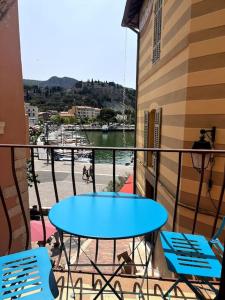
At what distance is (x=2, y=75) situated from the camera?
4812mm

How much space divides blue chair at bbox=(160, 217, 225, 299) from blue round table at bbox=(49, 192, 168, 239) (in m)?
0.31

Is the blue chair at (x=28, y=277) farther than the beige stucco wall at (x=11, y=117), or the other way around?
the beige stucco wall at (x=11, y=117)

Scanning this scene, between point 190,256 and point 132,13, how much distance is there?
10.8 m

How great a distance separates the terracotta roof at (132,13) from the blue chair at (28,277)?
1011cm

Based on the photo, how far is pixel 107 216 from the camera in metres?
1.74

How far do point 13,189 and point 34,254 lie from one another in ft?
11.5

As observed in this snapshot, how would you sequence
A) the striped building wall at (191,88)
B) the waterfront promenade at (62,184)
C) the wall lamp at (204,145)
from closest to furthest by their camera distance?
the wall lamp at (204,145), the striped building wall at (191,88), the waterfront promenade at (62,184)

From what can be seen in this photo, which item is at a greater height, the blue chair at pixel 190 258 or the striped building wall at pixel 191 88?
the striped building wall at pixel 191 88

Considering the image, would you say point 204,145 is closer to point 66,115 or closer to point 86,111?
point 66,115

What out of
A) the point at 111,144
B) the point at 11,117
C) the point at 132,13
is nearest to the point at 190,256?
the point at 11,117

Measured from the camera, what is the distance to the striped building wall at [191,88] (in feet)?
14.7

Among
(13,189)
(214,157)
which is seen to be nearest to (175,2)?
(214,157)

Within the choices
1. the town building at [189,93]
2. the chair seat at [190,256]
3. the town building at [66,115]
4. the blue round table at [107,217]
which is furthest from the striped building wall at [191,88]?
the town building at [66,115]

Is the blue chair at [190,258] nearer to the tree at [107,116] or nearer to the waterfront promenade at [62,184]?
the waterfront promenade at [62,184]
